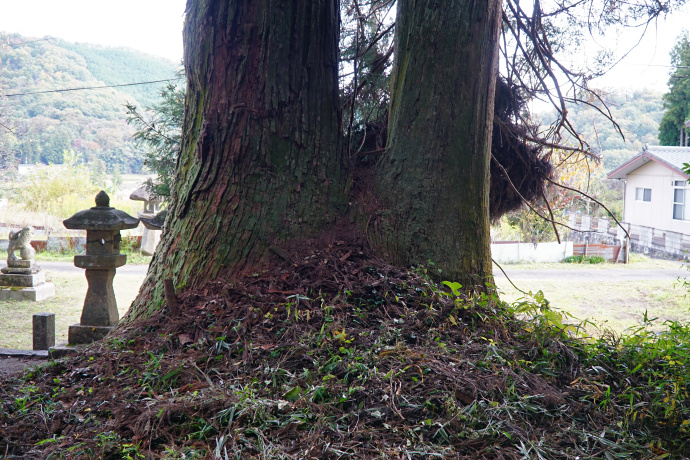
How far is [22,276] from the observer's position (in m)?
10.7

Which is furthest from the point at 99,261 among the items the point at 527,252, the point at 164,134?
the point at 527,252

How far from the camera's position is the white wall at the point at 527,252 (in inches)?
659

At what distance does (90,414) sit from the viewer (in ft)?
6.10

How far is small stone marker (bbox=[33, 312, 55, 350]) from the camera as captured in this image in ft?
16.9

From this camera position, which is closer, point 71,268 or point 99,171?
point 71,268

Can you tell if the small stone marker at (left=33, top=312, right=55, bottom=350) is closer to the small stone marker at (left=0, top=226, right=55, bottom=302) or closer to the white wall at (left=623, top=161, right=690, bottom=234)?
the small stone marker at (left=0, top=226, right=55, bottom=302)

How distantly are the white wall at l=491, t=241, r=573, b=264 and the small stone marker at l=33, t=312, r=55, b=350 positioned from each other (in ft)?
47.3

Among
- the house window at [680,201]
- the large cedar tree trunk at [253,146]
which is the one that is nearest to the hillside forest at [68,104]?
the house window at [680,201]

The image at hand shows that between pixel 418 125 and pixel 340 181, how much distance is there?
60 centimetres

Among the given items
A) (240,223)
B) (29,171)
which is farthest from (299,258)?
(29,171)

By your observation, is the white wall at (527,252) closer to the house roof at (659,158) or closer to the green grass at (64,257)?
the house roof at (659,158)

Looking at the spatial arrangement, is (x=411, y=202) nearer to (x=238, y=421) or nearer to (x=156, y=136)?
(x=238, y=421)

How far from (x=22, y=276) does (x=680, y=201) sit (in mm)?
22868

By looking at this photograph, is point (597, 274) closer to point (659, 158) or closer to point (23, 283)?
point (659, 158)
